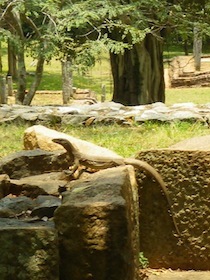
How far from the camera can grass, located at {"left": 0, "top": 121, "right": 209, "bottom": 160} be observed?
5.77 metres

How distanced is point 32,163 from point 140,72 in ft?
21.1

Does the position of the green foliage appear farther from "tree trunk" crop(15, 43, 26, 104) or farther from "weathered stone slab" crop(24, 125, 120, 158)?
"tree trunk" crop(15, 43, 26, 104)

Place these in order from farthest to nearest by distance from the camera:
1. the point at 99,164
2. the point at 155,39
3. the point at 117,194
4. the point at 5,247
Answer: the point at 155,39
the point at 99,164
the point at 117,194
the point at 5,247

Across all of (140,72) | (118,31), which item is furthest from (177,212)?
(140,72)

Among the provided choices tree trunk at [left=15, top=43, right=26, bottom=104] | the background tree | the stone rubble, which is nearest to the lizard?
the stone rubble

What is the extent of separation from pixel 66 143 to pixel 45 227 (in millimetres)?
1688

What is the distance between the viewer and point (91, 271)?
8.50ft

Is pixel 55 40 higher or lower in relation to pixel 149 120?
higher

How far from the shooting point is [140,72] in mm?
10414

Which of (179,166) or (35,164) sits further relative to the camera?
(35,164)

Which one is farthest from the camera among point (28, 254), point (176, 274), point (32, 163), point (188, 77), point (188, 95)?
point (188, 77)

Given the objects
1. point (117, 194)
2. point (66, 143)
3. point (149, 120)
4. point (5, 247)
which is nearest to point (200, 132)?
point (149, 120)

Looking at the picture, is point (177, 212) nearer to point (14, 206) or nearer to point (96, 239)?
point (14, 206)

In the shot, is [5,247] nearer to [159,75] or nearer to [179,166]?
[179,166]
